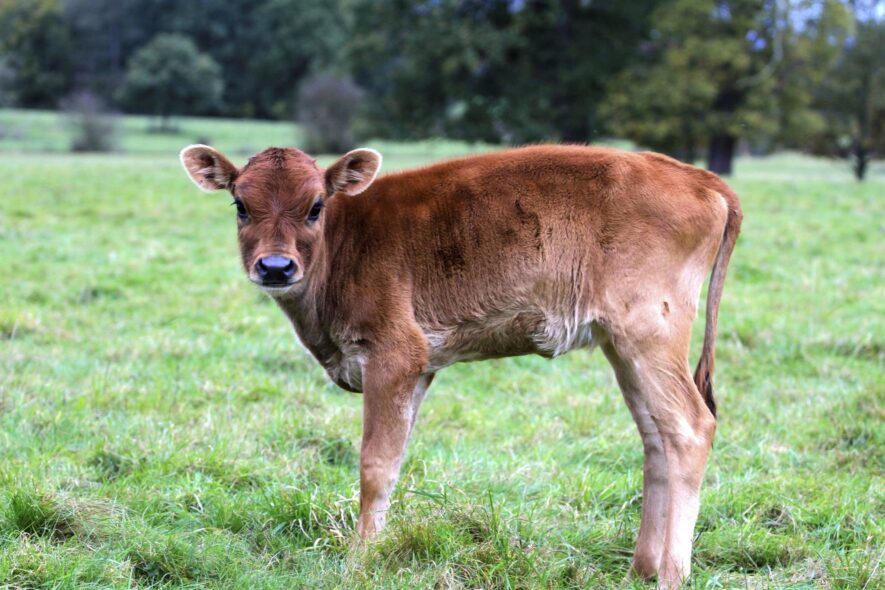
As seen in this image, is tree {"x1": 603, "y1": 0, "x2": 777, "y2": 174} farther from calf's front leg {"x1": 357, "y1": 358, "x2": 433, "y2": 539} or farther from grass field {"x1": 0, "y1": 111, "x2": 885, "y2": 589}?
calf's front leg {"x1": 357, "y1": 358, "x2": 433, "y2": 539}

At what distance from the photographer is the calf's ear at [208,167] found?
5348mm

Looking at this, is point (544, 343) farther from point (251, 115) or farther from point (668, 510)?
point (251, 115)

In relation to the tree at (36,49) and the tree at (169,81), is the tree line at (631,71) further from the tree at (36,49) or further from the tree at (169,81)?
the tree at (36,49)

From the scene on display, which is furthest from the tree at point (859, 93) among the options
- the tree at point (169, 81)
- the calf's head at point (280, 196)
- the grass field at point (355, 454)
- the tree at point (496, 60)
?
the tree at point (169, 81)

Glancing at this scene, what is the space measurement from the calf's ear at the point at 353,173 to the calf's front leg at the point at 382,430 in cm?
105

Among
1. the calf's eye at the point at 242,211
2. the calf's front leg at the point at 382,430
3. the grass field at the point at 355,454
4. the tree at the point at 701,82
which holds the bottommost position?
the grass field at the point at 355,454

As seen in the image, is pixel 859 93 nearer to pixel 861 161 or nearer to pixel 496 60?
pixel 861 161

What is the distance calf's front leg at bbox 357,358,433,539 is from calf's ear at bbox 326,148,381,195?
105 centimetres

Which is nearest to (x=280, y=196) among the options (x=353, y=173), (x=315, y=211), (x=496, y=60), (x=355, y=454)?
(x=315, y=211)

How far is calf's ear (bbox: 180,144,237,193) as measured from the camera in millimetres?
5348

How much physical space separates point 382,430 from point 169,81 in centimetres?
6061

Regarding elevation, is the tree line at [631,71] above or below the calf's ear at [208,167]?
above

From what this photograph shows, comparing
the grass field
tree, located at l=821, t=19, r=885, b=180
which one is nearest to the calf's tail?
the grass field

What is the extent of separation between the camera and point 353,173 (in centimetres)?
538
